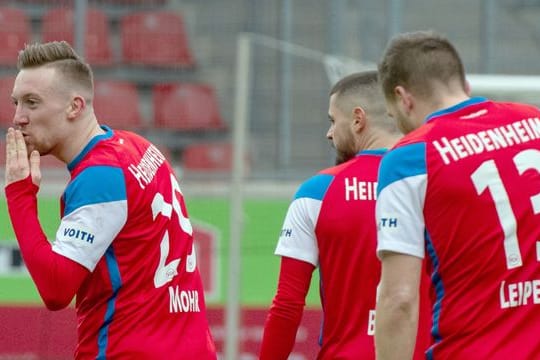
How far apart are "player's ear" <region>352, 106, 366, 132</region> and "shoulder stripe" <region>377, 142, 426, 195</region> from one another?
111cm

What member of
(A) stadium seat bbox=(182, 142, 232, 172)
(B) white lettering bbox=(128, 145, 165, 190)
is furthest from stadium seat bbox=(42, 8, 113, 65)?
(B) white lettering bbox=(128, 145, 165, 190)

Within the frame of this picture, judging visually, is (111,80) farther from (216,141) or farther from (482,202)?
(482,202)

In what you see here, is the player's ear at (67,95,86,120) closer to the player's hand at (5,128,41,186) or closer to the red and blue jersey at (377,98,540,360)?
the player's hand at (5,128,41,186)

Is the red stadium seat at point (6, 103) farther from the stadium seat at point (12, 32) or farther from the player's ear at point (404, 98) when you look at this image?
the player's ear at point (404, 98)

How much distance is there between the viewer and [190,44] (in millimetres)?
11125

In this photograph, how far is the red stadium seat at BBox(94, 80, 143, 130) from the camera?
10.4m

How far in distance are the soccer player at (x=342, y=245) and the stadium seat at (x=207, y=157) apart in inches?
233

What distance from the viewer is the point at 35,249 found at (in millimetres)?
3748

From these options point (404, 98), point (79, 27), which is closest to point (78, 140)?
point (404, 98)

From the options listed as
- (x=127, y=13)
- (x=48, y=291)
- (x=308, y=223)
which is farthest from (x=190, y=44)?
(x=48, y=291)

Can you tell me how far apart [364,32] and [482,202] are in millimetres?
7835

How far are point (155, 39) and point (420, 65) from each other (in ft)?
24.8

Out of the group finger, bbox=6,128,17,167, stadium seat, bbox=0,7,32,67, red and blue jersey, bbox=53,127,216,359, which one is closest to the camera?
red and blue jersey, bbox=53,127,216,359

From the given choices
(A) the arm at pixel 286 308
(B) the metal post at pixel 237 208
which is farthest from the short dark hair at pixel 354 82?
(B) the metal post at pixel 237 208
